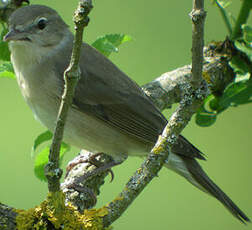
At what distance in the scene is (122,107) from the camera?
3.21 meters

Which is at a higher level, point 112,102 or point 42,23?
point 42,23

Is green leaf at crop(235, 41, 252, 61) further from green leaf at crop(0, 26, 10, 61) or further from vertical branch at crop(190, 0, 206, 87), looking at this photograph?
green leaf at crop(0, 26, 10, 61)

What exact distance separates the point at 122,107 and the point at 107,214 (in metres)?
1.23

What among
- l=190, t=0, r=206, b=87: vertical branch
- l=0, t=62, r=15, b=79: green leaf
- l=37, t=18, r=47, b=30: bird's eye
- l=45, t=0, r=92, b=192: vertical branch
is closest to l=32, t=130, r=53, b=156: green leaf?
l=0, t=62, r=15, b=79: green leaf

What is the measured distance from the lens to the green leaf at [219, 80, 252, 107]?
9.71 ft

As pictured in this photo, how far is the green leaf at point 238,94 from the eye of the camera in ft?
9.71

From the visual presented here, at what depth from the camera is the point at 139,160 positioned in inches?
174

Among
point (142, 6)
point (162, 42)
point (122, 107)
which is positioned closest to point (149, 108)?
point (122, 107)

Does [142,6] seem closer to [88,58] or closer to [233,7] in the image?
[233,7]

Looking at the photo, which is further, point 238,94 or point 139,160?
point 139,160

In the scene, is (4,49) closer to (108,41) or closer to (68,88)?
(108,41)

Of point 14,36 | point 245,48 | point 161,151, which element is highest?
point 14,36

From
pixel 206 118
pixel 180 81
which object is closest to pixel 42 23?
pixel 180 81

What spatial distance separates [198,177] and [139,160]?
127cm
